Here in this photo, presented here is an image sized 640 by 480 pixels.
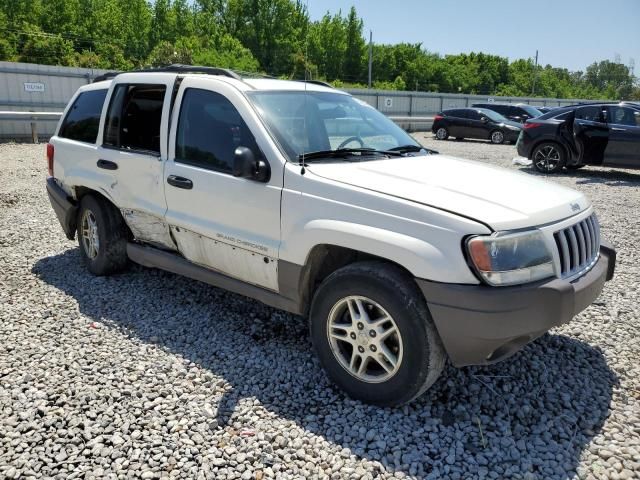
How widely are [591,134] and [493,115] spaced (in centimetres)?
1064

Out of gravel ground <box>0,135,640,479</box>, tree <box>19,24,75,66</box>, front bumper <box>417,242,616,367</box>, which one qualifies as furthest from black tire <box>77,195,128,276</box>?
tree <box>19,24,75,66</box>

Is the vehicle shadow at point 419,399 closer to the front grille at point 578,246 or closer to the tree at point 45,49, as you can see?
the front grille at point 578,246

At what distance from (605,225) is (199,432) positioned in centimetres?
689

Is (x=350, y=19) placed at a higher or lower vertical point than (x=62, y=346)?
higher

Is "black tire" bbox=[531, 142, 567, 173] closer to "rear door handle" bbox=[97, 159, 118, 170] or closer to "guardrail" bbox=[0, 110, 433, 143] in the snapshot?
"rear door handle" bbox=[97, 159, 118, 170]

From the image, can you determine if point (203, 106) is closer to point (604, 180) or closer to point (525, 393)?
point (525, 393)

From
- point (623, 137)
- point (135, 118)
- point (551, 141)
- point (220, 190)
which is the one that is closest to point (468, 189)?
point (220, 190)

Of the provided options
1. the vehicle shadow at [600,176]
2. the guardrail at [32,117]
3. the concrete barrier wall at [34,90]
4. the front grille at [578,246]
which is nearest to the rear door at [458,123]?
the vehicle shadow at [600,176]

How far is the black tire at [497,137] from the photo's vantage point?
21484 millimetres

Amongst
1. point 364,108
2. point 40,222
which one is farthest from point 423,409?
point 40,222

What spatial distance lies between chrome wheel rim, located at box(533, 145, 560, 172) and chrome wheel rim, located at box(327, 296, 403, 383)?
1086cm

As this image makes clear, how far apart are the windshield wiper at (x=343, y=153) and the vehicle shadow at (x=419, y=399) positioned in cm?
140

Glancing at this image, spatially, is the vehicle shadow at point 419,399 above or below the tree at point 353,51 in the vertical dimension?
below

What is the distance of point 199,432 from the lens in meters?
2.97
